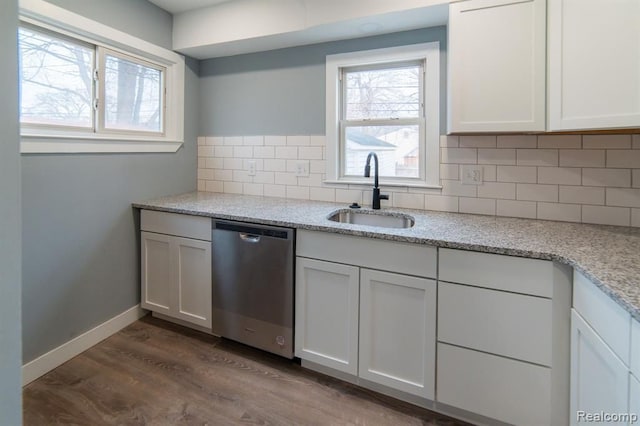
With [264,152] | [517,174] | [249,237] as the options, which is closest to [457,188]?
[517,174]

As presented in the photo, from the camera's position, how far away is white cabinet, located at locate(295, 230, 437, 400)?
5.09 ft

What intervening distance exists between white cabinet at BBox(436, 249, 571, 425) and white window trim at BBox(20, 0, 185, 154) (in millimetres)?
2119

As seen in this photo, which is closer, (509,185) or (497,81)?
(497,81)

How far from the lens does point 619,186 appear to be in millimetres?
1732

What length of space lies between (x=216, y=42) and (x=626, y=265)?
104 inches

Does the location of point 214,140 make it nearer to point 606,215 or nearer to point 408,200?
point 408,200

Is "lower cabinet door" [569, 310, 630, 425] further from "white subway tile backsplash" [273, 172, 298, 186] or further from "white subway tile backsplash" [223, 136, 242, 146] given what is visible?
"white subway tile backsplash" [223, 136, 242, 146]

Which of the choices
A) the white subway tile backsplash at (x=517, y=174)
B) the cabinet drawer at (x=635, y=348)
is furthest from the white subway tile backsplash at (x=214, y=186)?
the cabinet drawer at (x=635, y=348)

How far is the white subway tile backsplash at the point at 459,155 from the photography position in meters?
2.04

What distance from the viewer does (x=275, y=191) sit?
2.66 m

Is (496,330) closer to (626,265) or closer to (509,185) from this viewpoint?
(626,265)

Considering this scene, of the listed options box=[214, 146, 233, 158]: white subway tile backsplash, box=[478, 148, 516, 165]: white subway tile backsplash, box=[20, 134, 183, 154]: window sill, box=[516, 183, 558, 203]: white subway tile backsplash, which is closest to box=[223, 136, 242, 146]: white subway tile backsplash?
box=[214, 146, 233, 158]: white subway tile backsplash

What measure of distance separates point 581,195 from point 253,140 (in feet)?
7.25

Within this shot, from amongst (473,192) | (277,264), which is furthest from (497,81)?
(277,264)
